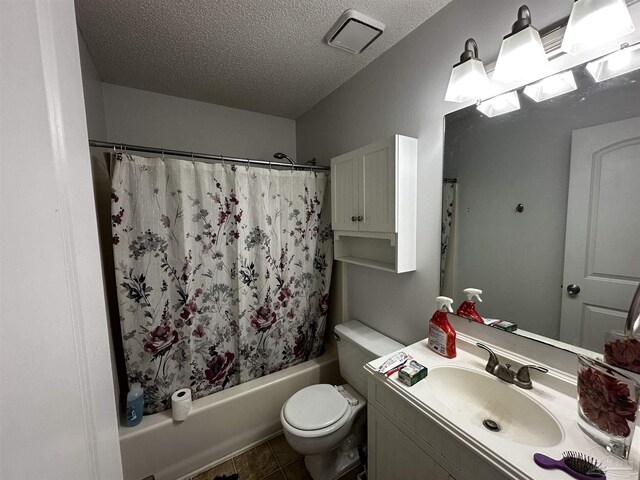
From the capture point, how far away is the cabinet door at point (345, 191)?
151 cm

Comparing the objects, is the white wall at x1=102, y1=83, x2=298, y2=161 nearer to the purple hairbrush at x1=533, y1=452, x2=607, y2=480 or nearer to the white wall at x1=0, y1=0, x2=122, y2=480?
the white wall at x1=0, y1=0, x2=122, y2=480

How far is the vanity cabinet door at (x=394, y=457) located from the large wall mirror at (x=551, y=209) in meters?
0.62

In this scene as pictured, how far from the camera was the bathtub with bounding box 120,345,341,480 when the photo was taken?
4.38 ft

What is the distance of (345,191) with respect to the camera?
1.58 metres

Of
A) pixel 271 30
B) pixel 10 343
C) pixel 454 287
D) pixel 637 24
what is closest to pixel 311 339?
pixel 454 287

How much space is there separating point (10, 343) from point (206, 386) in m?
1.61

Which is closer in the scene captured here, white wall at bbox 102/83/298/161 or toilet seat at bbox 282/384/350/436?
toilet seat at bbox 282/384/350/436

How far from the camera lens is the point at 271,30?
1.29 m

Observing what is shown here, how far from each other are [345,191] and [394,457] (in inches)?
51.3

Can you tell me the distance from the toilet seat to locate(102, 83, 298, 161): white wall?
1.93 metres

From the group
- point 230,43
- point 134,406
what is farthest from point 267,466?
point 230,43

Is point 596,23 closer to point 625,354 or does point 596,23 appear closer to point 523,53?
point 523,53

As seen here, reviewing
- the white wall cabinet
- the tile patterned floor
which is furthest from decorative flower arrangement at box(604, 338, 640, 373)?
the tile patterned floor

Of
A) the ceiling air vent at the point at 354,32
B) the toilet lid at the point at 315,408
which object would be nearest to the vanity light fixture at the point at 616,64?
the ceiling air vent at the point at 354,32
